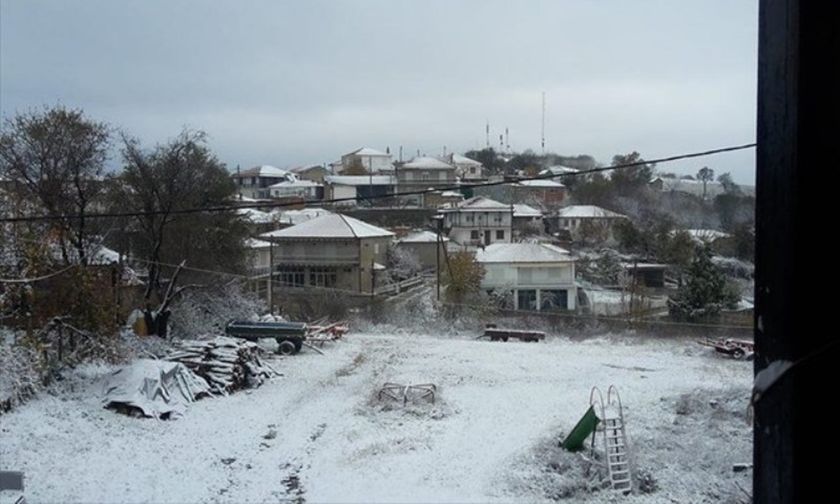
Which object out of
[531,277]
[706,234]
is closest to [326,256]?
[531,277]

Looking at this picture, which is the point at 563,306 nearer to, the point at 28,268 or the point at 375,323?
the point at 375,323

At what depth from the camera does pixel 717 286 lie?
16578 millimetres

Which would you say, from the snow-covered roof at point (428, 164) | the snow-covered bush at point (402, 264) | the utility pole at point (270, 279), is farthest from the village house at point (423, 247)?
the snow-covered roof at point (428, 164)

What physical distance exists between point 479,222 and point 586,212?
4073 mm

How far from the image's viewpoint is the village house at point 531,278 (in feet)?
64.2

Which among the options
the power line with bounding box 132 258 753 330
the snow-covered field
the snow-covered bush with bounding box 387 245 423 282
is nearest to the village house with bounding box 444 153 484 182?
the snow-covered bush with bounding box 387 245 423 282

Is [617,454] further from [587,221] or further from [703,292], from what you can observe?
[587,221]

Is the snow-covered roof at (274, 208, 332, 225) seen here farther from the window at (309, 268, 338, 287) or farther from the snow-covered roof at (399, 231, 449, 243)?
the window at (309, 268, 338, 287)

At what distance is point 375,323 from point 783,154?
17.6 m

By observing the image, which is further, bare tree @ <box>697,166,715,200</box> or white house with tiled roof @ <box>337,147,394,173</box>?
white house with tiled roof @ <box>337,147,394,173</box>

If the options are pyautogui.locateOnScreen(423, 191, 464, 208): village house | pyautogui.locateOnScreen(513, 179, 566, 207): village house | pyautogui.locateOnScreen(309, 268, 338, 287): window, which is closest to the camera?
pyautogui.locateOnScreen(309, 268, 338, 287): window

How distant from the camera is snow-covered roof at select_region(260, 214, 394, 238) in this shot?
19788 mm

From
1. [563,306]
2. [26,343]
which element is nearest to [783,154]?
[26,343]

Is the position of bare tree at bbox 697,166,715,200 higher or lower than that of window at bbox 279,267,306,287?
higher
